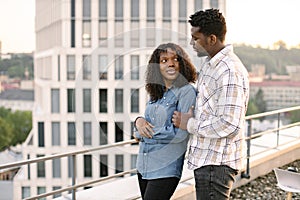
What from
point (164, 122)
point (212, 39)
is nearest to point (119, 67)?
point (164, 122)

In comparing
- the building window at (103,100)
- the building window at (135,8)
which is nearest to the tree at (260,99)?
the building window at (103,100)

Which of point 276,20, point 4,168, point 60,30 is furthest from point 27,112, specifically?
point 4,168

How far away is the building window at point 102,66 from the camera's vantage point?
1.50m

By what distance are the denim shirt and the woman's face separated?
1.8 inches

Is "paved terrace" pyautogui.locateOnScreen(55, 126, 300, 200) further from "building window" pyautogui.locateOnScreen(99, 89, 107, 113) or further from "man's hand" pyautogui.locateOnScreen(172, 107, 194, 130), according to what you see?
"man's hand" pyautogui.locateOnScreen(172, 107, 194, 130)

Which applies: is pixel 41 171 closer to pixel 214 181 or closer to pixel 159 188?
pixel 159 188

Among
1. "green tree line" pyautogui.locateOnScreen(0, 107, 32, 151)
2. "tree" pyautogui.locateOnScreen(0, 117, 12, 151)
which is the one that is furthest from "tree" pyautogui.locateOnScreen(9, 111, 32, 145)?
"tree" pyautogui.locateOnScreen(0, 117, 12, 151)

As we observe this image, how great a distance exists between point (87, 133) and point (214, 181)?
1.78ft

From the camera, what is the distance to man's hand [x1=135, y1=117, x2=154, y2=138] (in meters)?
1.37

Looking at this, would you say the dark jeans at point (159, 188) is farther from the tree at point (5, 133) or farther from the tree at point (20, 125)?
the tree at point (20, 125)

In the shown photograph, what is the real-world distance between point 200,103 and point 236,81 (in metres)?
0.13

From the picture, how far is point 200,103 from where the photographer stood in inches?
50.8

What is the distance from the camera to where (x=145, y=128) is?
1.37 m

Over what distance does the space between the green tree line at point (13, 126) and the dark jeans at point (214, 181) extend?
31.2 meters
